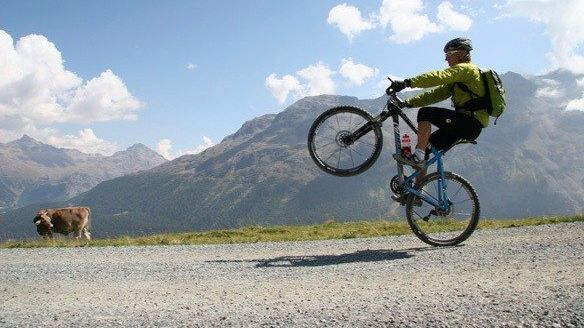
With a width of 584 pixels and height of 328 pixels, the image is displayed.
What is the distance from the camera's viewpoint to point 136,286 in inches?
331

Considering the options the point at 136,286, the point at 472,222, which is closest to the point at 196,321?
the point at 136,286

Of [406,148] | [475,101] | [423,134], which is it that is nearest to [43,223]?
[406,148]

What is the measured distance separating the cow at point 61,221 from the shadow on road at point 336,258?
22.1 meters

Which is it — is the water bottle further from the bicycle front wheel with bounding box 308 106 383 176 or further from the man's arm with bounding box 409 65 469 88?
the man's arm with bounding box 409 65 469 88

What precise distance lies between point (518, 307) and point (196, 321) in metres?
4.09

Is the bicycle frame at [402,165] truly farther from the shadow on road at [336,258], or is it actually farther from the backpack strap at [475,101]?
the backpack strap at [475,101]

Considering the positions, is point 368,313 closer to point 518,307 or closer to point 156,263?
point 518,307

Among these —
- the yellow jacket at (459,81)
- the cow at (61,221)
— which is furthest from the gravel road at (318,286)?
the cow at (61,221)

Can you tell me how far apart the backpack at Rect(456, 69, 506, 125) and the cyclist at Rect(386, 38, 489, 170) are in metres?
0.10

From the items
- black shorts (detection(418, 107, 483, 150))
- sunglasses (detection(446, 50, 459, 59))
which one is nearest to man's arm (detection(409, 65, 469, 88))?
black shorts (detection(418, 107, 483, 150))

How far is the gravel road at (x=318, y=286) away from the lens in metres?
5.80

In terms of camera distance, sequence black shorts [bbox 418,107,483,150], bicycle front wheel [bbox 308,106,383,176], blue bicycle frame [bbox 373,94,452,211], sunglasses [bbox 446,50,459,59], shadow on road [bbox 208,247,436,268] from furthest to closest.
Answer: bicycle front wheel [bbox 308,106,383,176] < blue bicycle frame [bbox 373,94,452,211] < sunglasses [bbox 446,50,459,59] < black shorts [bbox 418,107,483,150] < shadow on road [bbox 208,247,436,268]

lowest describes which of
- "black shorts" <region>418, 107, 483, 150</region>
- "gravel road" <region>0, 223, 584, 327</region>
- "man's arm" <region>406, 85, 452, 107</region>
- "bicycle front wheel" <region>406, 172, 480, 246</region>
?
"gravel road" <region>0, 223, 584, 327</region>

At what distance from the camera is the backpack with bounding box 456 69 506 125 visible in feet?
35.2
